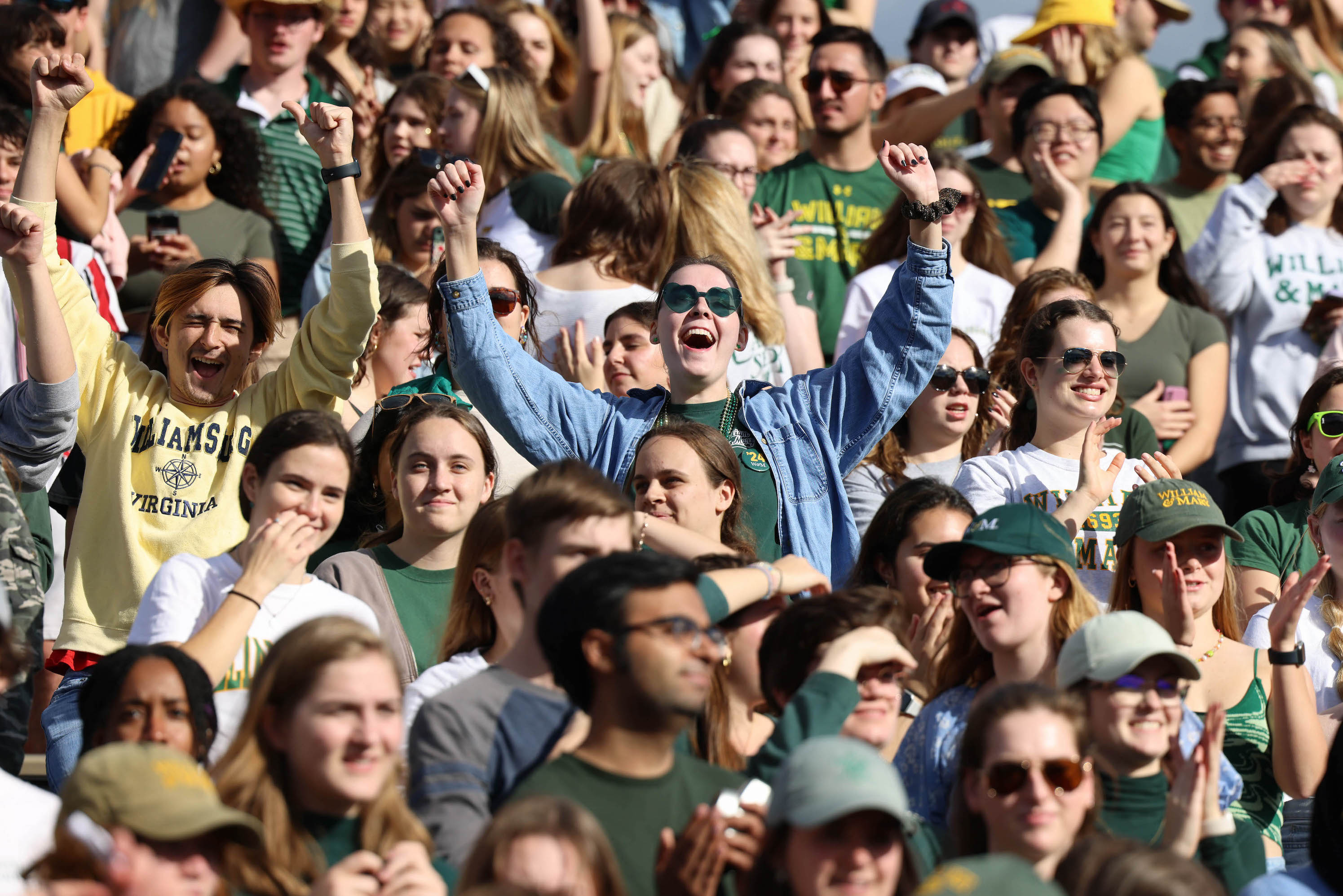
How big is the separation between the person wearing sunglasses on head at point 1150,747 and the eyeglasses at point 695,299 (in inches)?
70.1

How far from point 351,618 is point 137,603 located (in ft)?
5.25

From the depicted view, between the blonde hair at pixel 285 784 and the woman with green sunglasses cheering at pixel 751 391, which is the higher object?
the woman with green sunglasses cheering at pixel 751 391

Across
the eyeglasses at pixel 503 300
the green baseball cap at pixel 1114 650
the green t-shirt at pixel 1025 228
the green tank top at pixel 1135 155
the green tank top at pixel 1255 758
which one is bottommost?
the green tank top at pixel 1255 758

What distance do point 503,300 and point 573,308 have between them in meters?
0.70

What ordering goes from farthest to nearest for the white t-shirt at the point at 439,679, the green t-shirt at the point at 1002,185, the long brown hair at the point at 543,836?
1. the green t-shirt at the point at 1002,185
2. the white t-shirt at the point at 439,679
3. the long brown hair at the point at 543,836

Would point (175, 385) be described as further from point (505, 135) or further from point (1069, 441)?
point (1069, 441)

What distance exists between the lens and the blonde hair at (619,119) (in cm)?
867

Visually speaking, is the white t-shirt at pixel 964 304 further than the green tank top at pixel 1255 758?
Yes

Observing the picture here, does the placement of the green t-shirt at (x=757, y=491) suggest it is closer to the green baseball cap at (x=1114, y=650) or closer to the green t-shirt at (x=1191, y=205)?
the green baseball cap at (x=1114, y=650)

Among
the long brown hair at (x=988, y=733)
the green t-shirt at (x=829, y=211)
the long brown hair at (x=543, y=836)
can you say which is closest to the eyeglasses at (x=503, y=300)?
the green t-shirt at (x=829, y=211)

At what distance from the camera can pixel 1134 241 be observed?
285 inches

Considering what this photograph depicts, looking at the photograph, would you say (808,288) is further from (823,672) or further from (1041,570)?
(823,672)

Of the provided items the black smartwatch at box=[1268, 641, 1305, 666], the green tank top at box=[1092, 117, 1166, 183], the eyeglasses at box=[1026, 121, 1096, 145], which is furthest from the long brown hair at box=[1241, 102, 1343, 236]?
the black smartwatch at box=[1268, 641, 1305, 666]

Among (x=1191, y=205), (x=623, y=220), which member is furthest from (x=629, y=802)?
(x=1191, y=205)
